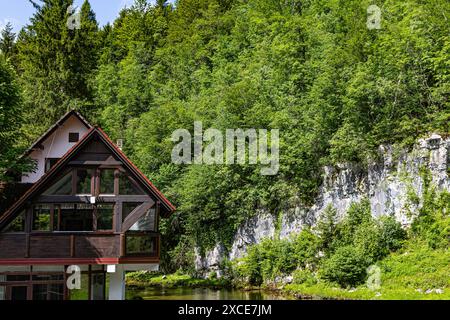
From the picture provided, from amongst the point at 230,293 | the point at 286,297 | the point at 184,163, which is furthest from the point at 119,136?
the point at 286,297

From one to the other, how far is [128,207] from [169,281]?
20283 millimetres

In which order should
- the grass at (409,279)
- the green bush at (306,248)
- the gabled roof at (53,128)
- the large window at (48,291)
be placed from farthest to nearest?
the green bush at (306,248)
the gabled roof at (53,128)
the grass at (409,279)
the large window at (48,291)

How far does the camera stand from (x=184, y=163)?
4925 cm

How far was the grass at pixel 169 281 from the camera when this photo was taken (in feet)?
131

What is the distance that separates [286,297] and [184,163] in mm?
20155

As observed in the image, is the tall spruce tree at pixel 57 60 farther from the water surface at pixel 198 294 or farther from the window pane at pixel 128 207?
the window pane at pixel 128 207

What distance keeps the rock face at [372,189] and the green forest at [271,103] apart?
72 cm

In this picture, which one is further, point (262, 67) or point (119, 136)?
point (119, 136)

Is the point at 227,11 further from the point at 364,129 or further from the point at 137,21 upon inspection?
the point at 364,129

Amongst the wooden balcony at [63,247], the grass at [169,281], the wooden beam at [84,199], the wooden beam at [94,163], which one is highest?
the wooden beam at [94,163]

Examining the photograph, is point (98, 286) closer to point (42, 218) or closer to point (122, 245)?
point (122, 245)

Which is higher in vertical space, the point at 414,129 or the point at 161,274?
the point at 414,129

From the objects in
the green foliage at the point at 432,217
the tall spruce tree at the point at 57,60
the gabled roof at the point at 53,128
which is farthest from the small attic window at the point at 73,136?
the green foliage at the point at 432,217
